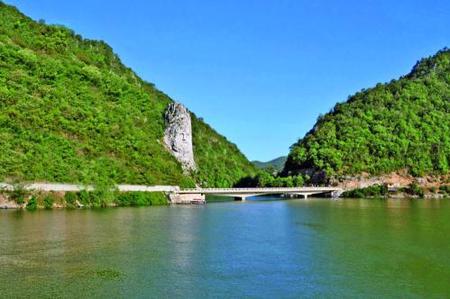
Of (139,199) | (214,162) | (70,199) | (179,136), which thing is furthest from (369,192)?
(70,199)

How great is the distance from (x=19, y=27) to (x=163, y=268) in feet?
426

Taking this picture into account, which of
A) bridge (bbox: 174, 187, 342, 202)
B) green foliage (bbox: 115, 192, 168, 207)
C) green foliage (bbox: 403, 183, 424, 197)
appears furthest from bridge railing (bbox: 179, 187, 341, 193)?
green foliage (bbox: 403, 183, 424, 197)

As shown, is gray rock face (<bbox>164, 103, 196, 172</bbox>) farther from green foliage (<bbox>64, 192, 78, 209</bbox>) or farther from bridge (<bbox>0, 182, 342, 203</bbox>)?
green foliage (<bbox>64, 192, 78, 209</bbox>)

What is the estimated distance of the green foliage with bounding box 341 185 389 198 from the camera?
149 m

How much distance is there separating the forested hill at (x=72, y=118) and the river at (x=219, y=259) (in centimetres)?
3129

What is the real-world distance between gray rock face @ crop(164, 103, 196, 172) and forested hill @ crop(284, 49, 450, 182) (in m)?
38.4

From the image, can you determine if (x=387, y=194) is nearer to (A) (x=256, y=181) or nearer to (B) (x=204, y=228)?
(A) (x=256, y=181)

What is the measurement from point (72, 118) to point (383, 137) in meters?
98.2

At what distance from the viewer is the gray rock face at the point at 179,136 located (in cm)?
14650

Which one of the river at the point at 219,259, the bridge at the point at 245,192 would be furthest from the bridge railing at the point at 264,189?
the river at the point at 219,259

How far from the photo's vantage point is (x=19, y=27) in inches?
5955

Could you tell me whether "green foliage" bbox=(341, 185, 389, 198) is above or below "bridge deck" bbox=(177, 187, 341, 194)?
below

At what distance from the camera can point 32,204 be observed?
270 ft

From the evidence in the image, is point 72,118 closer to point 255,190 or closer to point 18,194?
point 18,194
